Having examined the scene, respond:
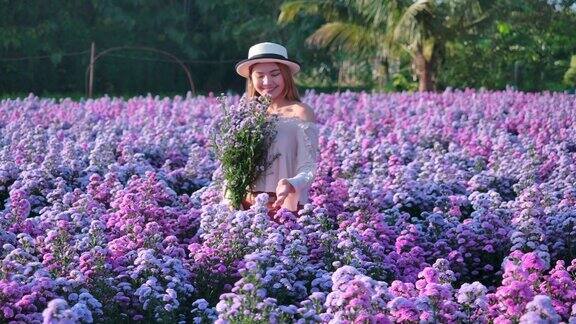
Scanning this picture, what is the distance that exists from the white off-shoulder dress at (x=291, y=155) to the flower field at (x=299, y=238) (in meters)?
0.22

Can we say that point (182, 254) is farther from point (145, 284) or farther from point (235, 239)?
point (145, 284)

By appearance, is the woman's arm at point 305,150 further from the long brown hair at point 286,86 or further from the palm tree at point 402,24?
the palm tree at point 402,24

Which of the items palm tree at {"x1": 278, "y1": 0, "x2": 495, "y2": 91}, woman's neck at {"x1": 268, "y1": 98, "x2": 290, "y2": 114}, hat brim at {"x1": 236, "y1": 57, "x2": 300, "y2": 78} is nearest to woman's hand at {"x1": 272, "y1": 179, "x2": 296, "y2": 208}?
woman's neck at {"x1": 268, "y1": 98, "x2": 290, "y2": 114}

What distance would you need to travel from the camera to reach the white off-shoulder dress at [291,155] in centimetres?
556

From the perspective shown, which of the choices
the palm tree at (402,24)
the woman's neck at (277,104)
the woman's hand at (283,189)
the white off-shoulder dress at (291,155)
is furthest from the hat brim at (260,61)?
the palm tree at (402,24)

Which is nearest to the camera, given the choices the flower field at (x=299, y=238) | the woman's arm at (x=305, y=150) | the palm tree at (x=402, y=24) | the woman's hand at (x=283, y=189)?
the flower field at (x=299, y=238)

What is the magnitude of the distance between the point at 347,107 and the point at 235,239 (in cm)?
890

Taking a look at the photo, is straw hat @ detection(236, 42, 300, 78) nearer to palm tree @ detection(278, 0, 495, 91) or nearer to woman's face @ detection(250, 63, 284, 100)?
woman's face @ detection(250, 63, 284, 100)

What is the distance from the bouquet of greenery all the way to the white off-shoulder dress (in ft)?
0.14

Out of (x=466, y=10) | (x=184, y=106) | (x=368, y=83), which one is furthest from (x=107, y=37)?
(x=184, y=106)

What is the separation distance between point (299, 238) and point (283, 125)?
2.48ft

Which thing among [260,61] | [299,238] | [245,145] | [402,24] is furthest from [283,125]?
[402,24]

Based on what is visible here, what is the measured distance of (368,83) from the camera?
30.4m

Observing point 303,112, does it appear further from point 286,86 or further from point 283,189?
point 283,189
